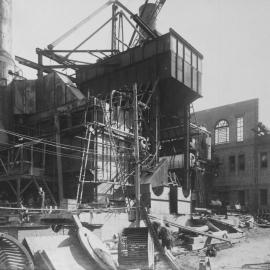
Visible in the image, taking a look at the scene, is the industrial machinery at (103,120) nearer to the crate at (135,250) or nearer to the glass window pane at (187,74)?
the glass window pane at (187,74)

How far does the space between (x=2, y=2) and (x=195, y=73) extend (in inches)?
700

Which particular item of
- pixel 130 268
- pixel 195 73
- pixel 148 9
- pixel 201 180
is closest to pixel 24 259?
pixel 130 268

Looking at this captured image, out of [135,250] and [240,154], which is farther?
[240,154]

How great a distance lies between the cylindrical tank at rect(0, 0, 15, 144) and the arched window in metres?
24.3

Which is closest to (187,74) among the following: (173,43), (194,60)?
(194,60)

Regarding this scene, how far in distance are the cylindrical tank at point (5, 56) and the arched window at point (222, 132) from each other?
24.3 m

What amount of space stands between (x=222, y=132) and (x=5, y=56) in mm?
25551

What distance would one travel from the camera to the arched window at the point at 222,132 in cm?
4472

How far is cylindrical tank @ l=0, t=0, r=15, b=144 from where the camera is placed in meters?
32.3

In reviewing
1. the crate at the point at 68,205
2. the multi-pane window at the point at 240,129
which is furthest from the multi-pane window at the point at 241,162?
the crate at the point at 68,205

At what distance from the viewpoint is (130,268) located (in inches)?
481

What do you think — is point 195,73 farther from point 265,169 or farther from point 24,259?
point 24,259

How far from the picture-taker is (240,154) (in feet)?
139

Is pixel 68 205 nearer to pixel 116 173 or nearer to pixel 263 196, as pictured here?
pixel 116 173
